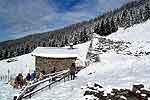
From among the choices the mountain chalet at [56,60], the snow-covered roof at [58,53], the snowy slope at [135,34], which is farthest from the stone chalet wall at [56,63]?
the snowy slope at [135,34]

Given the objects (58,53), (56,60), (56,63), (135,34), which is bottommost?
(56,63)

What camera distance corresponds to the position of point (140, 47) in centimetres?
3216

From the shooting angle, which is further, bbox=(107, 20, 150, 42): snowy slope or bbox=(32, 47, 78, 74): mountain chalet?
bbox=(107, 20, 150, 42): snowy slope

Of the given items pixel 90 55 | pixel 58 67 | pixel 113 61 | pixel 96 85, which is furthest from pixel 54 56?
pixel 96 85

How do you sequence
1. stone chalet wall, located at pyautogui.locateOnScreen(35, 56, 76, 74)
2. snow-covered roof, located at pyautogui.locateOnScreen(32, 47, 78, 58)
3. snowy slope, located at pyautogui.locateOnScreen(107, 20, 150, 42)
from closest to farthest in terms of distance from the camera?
snow-covered roof, located at pyautogui.locateOnScreen(32, 47, 78, 58), stone chalet wall, located at pyautogui.locateOnScreen(35, 56, 76, 74), snowy slope, located at pyautogui.locateOnScreen(107, 20, 150, 42)

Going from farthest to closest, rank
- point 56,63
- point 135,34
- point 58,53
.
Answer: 1. point 135,34
2. point 58,53
3. point 56,63

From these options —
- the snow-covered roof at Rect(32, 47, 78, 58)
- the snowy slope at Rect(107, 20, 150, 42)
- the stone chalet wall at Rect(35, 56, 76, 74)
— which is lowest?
the stone chalet wall at Rect(35, 56, 76, 74)

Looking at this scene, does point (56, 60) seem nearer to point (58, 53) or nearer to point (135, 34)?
point (58, 53)

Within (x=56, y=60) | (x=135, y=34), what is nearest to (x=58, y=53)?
(x=56, y=60)

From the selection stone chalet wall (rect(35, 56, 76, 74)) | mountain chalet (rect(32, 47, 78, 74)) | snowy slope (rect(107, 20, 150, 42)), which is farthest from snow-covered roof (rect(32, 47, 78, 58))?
snowy slope (rect(107, 20, 150, 42))

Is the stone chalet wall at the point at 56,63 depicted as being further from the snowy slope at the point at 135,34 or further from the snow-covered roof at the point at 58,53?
the snowy slope at the point at 135,34

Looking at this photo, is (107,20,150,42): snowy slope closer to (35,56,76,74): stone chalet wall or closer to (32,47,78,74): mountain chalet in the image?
(32,47,78,74): mountain chalet

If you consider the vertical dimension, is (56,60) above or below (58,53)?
below

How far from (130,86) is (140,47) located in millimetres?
18080
